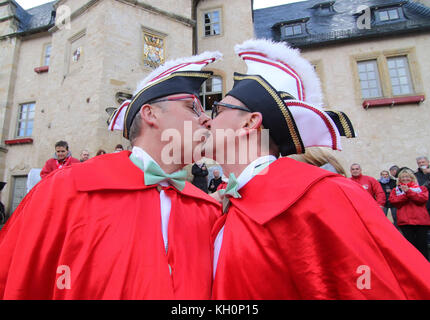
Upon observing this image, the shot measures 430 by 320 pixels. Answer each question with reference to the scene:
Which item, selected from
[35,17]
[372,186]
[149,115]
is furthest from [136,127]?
[35,17]

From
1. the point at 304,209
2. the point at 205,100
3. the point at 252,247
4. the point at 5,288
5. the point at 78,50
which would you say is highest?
the point at 78,50

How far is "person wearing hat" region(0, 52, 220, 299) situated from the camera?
4.00 feet

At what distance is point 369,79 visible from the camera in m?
11.4

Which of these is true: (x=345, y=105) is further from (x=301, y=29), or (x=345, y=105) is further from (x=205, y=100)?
(x=205, y=100)

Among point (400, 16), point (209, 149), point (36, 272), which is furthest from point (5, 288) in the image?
point (400, 16)

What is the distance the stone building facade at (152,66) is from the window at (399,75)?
164 mm

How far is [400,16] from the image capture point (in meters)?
11.9

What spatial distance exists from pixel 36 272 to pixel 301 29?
Result: 14101mm

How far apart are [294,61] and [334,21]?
13597 mm

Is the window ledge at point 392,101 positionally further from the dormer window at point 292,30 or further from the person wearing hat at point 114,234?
the person wearing hat at point 114,234

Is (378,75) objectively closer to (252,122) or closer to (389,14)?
(389,14)

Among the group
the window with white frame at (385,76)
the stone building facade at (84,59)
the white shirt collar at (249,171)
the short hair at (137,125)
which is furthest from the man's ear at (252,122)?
the window with white frame at (385,76)

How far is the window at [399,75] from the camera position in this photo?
1105cm
